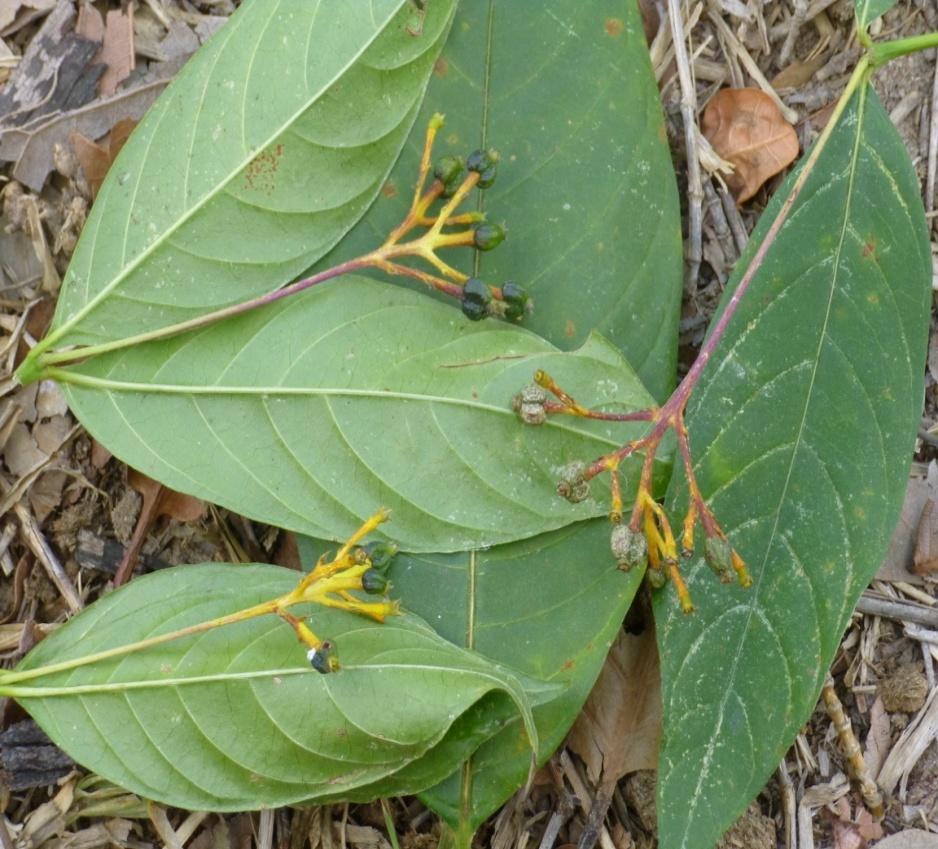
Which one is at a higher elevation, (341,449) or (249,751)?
(341,449)

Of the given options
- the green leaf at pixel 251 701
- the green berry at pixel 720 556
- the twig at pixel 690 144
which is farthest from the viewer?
the twig at pixel 690 144

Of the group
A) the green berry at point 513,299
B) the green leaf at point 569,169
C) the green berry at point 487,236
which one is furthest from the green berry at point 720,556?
the green berry at point 487,236

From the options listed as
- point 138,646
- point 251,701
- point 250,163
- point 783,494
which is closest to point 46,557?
point 138,646

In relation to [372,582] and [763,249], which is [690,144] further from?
[372,582]

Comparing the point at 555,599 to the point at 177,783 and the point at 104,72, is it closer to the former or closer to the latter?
the point at 177,783

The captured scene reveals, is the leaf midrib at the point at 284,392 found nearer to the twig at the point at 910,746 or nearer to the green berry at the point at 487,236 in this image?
the green berry at the point at 487,236

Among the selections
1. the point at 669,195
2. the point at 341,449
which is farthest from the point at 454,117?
the point at 341,449
